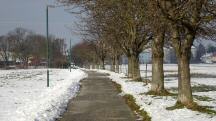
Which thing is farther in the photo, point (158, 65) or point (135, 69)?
point (135, 69)

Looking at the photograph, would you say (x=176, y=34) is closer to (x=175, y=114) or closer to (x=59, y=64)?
(x=175, y=114)

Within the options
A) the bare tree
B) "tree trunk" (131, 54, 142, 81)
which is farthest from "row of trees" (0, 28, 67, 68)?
the bare tree

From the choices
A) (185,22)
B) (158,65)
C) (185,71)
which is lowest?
(185,71)

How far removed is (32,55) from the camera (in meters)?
190

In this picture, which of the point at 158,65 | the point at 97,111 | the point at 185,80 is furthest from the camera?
the point at 158,65

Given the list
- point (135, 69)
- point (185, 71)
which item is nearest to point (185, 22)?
point (185, 71)

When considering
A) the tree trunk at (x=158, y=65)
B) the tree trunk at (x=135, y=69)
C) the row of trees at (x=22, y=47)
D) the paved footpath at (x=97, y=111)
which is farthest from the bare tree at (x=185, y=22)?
the row of trees at (x=22, y=47)

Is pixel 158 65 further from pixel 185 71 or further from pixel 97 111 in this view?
pixel 185 71

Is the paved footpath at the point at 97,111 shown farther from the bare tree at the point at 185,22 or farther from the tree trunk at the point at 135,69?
the tree trunk at the point at 135,69

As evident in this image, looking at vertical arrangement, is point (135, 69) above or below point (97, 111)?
above

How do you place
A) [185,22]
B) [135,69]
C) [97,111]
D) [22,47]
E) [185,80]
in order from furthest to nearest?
[22,47] → [135,69] → [97,111] → [185,80] → [185,22]

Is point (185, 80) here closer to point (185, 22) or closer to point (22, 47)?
point (185, 22)

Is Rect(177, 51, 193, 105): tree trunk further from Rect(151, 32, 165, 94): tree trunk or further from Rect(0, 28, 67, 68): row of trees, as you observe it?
Rect(0, 28, 67, 68): row of trees

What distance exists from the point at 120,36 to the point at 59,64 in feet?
381
